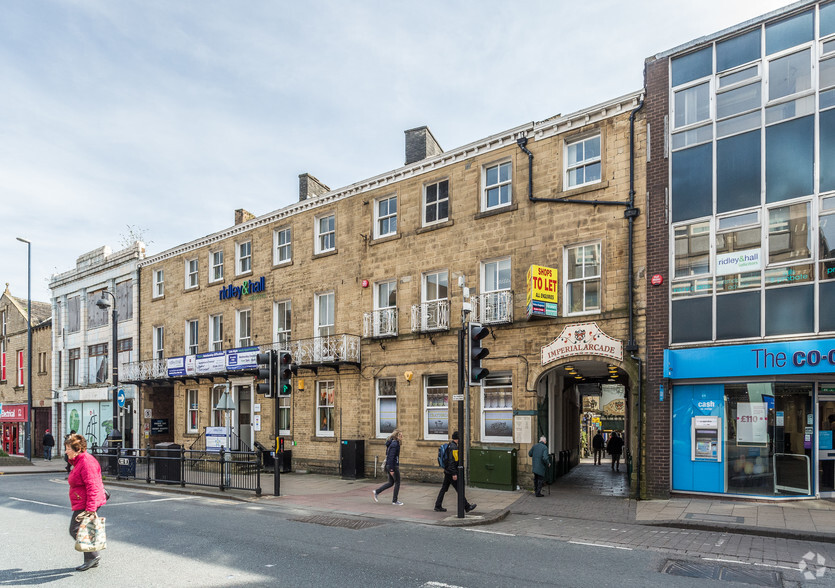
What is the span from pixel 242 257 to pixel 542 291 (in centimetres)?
1459

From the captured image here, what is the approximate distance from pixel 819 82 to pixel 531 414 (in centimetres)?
984

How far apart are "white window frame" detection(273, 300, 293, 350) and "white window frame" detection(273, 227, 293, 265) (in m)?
1.61

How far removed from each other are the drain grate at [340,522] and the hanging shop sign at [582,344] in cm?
651

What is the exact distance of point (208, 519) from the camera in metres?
12.5

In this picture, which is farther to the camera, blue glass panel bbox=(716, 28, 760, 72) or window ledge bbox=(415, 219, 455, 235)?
window ledge bbox=(415, 219, 455, 235)

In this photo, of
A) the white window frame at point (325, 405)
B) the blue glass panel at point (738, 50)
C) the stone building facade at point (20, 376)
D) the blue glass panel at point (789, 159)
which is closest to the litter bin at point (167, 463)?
the white window frame at point (325, 405)

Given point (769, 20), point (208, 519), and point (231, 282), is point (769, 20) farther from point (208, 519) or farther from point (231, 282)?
point (231, 282)

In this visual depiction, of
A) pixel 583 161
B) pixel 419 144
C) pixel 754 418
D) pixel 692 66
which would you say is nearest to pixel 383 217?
pixel 419 144

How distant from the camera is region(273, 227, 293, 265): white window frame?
24.4 metres

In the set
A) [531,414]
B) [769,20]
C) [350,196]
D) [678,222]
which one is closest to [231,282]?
[350,196]

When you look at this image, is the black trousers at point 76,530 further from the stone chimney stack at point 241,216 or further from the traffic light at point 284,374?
the stone chimney stack at point 241,216

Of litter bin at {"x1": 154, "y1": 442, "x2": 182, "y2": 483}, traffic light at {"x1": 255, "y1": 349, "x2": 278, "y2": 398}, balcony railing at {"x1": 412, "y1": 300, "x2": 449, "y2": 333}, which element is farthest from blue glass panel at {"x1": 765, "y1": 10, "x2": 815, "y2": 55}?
litter bin at {"x1": 154, "y1": 442, "x2": 182, "y2": 483}

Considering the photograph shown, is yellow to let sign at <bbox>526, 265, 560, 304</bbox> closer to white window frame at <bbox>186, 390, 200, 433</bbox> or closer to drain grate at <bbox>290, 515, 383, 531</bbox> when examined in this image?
drain grate at <bbox>290, 515, 383, 531</bbox>

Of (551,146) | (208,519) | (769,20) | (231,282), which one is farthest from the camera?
(231,282)
